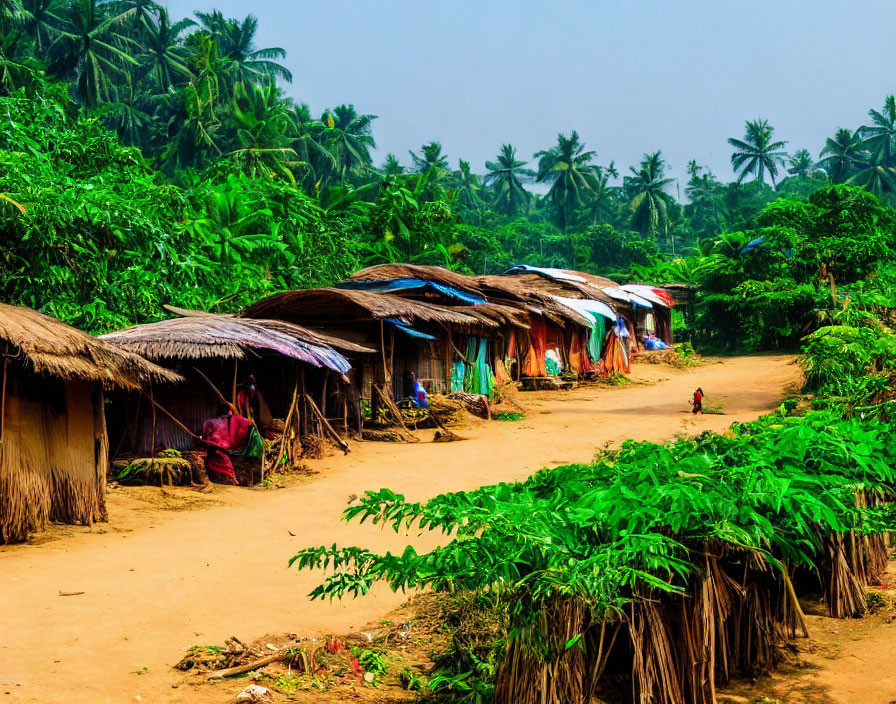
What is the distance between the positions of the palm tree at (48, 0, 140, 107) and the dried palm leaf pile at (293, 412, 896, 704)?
4154 cm

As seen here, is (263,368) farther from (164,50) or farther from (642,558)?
(164,50)

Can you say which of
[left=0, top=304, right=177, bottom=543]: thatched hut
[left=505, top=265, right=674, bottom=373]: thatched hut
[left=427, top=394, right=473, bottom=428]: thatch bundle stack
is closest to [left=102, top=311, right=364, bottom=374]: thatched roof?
[left=0, top=304, right=177, bottom=543]: thatched hut

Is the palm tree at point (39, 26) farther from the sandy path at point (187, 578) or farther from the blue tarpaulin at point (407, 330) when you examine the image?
the sandy path at point (187, 578)

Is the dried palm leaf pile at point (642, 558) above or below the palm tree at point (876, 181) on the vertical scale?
below

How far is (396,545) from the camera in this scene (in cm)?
A: 864

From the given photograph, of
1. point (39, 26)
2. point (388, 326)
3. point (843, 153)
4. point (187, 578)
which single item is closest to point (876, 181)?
point (843, 153)

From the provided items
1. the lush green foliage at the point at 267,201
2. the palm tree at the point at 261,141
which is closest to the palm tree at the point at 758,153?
the lush green foliage at the point at 267,201

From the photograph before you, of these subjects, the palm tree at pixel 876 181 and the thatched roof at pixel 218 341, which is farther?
the palm tree at pixel 876 181

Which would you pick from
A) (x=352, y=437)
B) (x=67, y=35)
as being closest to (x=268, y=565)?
(x=352, y=437)

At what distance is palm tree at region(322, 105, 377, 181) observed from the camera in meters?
54.7

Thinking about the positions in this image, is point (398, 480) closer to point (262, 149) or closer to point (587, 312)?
point (587, 312)

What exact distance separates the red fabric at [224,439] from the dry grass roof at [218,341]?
3.02 feet

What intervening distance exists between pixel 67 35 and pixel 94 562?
39.3 metres

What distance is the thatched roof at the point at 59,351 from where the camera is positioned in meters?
8.35
